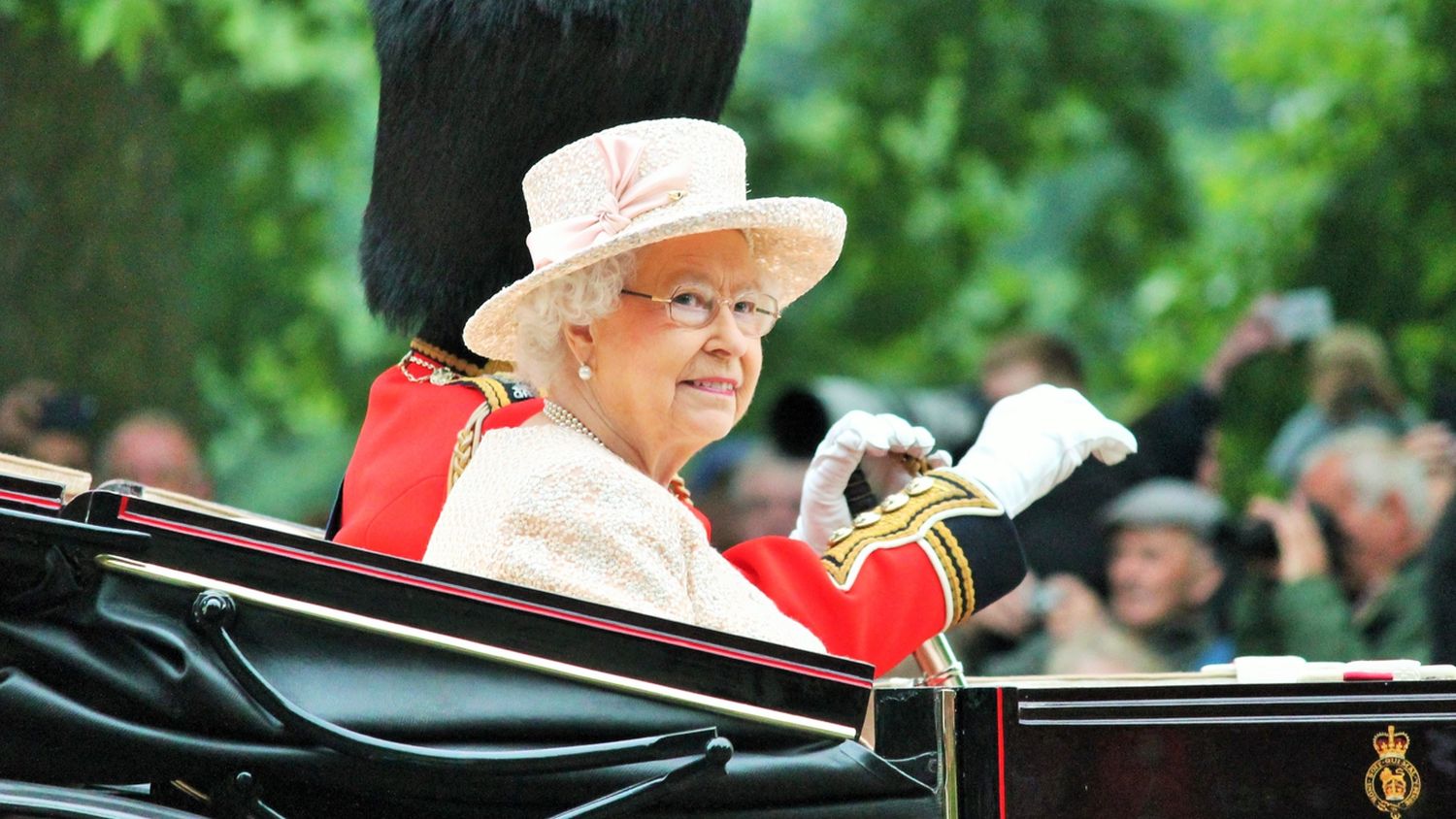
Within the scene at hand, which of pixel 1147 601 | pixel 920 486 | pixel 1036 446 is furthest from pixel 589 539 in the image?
pixel 1147 601

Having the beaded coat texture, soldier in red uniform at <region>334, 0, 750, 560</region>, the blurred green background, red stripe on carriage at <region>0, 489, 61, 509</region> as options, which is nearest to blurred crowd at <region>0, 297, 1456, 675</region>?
the blurred green background

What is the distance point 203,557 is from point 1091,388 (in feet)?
25.5

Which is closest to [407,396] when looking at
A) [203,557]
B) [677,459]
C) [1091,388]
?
[677,459]

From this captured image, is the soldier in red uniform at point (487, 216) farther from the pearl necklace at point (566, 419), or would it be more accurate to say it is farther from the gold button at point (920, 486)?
the pearl necklace at point (566, 419)

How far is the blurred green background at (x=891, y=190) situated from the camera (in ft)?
24.8

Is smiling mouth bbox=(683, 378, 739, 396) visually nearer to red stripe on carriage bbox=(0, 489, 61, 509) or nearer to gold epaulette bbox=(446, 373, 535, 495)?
gold epaulette bbox=(446, 373, 535, 495)

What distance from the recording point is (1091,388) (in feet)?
31.0

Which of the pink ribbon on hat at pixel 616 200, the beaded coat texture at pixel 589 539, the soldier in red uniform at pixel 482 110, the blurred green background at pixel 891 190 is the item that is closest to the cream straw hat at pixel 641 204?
the pink ribbon on hat at pixel 616 200

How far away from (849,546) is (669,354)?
42 centimetres

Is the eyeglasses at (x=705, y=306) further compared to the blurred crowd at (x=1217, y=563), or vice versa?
the blurred crowd at (x=1217, y=563)

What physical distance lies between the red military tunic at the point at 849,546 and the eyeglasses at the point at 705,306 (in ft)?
0.87

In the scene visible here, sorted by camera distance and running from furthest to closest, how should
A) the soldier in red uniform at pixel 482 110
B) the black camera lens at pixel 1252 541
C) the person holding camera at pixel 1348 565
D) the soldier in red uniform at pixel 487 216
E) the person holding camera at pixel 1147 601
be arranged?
1. the black camera lens at pixel 1252 541
2. the person holding camera at pixel 1147 601
3. the person holding camera at pixel 1348 565
4. the soldier in red uniform at pixel 482 110
5. the soldier in red uniform at pixel 487 216

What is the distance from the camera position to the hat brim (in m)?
2.37

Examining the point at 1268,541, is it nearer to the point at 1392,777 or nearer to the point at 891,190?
the point at 1392,777
